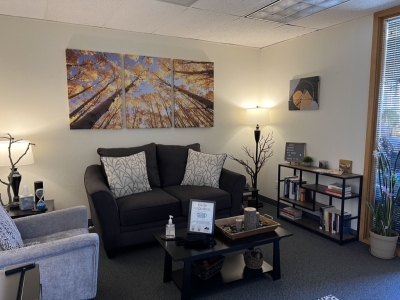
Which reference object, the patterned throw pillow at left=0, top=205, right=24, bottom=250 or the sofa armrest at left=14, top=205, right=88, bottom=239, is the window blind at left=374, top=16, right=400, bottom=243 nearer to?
the sofa armrest at left=14, top=205, right=88, bottom=239

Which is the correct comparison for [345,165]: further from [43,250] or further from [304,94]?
[43,250]

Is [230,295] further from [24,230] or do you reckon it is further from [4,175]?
[4,175]

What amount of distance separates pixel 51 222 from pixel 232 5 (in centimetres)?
254

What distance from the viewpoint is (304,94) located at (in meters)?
3.77

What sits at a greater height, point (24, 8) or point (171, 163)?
point (24, 8)

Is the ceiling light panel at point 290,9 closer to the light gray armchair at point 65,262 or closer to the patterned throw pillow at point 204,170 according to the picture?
the patterned throw pillow at point 204,170

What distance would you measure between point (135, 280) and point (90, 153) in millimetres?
1751

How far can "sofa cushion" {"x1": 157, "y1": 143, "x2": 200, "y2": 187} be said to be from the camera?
3.61 m

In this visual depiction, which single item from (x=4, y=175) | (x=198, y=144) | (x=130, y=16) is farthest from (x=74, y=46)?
(x=198, y=144)

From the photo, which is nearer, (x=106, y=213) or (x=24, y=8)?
(x=106, y=213)

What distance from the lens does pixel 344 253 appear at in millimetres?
2877

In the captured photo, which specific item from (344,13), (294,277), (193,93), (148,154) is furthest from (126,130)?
(344,13)

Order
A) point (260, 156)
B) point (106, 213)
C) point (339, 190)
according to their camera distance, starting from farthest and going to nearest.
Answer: point (260, 156) < point (339, 190) < point (106, 213)

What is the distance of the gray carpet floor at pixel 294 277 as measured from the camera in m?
2.20
